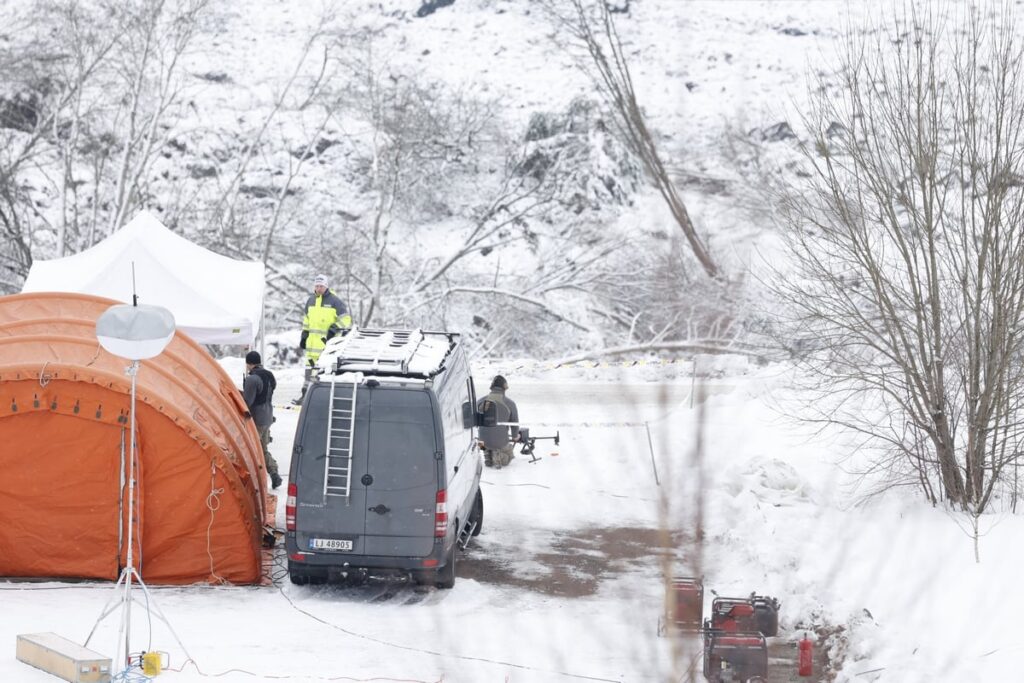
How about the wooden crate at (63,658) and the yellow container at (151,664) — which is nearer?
the wooden crate at (63,658)

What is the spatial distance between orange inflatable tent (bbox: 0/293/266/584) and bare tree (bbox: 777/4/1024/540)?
560cm

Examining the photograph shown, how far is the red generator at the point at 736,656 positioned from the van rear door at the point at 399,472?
118 inches

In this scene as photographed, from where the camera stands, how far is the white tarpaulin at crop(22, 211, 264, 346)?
15.3 metres

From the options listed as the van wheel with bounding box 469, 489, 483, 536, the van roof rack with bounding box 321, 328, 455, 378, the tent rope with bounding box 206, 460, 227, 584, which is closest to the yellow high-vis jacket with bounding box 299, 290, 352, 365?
the van wheel with bounding box 469, 489, 483, 536

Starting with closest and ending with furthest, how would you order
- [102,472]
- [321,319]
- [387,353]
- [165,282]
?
[102,472], [387,353], [165,282], [321,319]

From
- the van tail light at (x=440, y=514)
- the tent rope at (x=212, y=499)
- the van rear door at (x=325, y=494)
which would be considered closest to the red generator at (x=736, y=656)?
the van tail light at (x=440, y=514)

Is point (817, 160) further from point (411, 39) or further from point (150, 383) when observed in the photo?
point (411, 39)

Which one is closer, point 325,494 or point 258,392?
point 325,494

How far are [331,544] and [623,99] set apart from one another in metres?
8.80

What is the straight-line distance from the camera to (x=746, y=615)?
9.28 metres

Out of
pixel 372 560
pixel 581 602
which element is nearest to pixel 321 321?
pixel 372 560

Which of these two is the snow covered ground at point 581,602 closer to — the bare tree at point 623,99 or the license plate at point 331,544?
the license plate at point 331,544

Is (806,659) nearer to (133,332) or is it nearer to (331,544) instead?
(331,544)

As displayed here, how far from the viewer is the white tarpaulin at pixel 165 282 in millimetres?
15273
